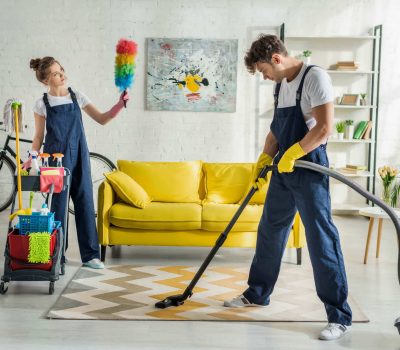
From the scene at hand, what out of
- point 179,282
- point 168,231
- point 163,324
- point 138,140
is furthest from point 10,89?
point 163,324

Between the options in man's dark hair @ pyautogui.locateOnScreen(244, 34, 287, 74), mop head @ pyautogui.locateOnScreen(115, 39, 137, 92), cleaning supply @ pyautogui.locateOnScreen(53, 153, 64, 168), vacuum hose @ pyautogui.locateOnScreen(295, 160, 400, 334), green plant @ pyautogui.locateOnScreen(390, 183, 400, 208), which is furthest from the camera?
green plant @ pyautogui.locateOnScreen(390, 183, 400, 208)

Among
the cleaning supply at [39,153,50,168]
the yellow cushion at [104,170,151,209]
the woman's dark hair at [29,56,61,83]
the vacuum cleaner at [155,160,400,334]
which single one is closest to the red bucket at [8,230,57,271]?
the cleaning supply at [39,153,50,168]

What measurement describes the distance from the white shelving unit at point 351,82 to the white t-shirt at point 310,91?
3851 millimetres

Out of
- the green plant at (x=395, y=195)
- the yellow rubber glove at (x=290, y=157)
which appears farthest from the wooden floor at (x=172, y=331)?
the green plant at (x=395, y=195)

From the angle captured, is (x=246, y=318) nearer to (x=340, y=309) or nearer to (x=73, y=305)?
(x=340, y=309)

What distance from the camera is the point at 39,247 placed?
392cm

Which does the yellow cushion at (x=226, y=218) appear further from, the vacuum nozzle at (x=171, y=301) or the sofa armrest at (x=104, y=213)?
the vacuum nozzle at (x=171, y=301)

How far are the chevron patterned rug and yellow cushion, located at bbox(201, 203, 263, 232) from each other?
288 millimetres

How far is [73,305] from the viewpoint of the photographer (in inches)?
147

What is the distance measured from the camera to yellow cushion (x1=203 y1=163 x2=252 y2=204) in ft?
17.4

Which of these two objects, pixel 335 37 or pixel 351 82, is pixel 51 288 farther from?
Result: pixel 351 82

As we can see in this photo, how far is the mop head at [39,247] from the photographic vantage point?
3.91 m

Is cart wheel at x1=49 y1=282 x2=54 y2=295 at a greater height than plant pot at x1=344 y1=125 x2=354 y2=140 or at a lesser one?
lesser

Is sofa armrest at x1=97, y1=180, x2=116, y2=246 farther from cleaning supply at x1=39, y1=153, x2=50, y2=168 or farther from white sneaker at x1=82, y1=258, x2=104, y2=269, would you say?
cleaning supply at x1=39, y1=153, x2=50, y2=168
